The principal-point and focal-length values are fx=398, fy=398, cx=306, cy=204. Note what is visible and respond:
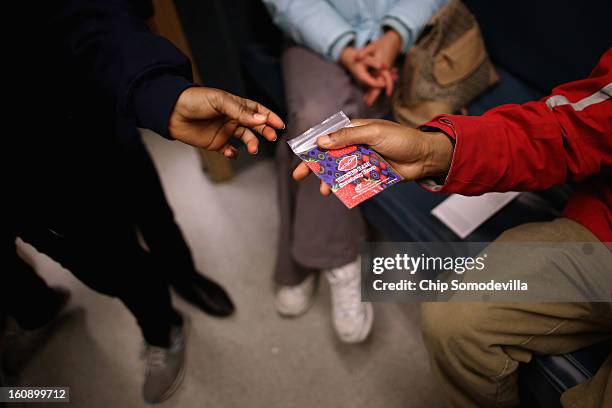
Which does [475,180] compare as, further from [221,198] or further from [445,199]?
[221,198]

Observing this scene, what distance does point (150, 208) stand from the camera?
36.4 inches

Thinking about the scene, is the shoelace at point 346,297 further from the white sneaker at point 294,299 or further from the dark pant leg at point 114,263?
the dark pant leg at point 114,263

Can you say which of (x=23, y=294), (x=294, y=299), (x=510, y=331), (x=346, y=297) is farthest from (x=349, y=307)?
(x=23, y=294)

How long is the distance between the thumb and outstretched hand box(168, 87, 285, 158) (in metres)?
0.10

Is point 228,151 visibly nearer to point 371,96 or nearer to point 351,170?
point 351,170

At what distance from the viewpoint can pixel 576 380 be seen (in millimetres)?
710

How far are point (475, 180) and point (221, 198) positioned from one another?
1037 mm

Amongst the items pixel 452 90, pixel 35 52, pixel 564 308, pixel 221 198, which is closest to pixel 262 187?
pixel 221 198

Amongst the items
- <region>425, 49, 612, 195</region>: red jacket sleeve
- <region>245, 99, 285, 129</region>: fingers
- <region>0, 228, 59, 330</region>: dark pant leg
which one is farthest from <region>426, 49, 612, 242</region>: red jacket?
<region>0, 228, 59, 330</region>: dark pant leg

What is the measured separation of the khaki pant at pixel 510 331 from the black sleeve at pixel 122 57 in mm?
644

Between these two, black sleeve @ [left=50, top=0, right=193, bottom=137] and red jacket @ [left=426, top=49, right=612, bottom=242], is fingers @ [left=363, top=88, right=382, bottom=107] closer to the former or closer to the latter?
red jacket @ [left=426, top=49, right=612, bottom=242]

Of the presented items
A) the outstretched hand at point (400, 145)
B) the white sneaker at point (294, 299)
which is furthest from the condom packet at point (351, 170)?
the white sneaker at point (294, 299)

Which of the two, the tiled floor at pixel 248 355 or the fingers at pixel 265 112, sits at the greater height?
the fingers at pixel 265 112

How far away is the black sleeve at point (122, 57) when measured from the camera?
2.31 feet
